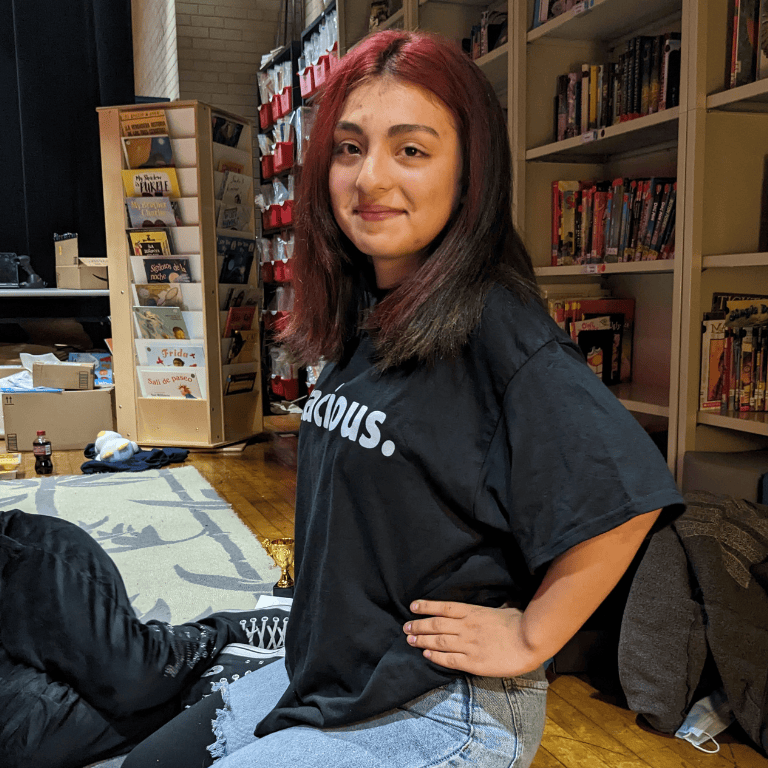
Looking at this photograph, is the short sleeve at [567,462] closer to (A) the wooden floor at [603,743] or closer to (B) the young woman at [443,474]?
(B) the young woman at [443,474]

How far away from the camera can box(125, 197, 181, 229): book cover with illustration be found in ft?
15.0

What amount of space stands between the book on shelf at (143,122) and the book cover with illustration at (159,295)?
36.4 inches

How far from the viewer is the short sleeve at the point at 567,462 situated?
0.71m

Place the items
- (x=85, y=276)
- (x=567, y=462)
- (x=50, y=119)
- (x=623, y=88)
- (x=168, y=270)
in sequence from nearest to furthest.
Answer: (x=567, y=462) → (x=623, y=88) → (x=168, y=270) → (x=85, y=276) → (x=50, y=119)

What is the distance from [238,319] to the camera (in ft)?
16.0

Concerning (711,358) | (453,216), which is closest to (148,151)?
(711,358)

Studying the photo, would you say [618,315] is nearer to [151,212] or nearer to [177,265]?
[177,265]

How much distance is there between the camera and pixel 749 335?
85.1 inches

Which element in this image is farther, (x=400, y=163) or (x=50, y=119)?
(x=50, y=119)

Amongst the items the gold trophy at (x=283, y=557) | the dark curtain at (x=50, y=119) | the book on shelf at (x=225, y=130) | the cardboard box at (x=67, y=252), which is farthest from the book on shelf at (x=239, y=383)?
the gold trophy at (x=283, y=557)

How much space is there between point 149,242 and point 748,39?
3.58 metres

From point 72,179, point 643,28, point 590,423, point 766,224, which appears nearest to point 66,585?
point 590,423

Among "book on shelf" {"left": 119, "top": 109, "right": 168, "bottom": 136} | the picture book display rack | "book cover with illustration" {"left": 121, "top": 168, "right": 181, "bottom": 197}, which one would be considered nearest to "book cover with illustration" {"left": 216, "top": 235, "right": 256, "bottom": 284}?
the picture book display rack

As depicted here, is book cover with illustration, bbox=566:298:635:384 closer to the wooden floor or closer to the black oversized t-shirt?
the wooden floor
